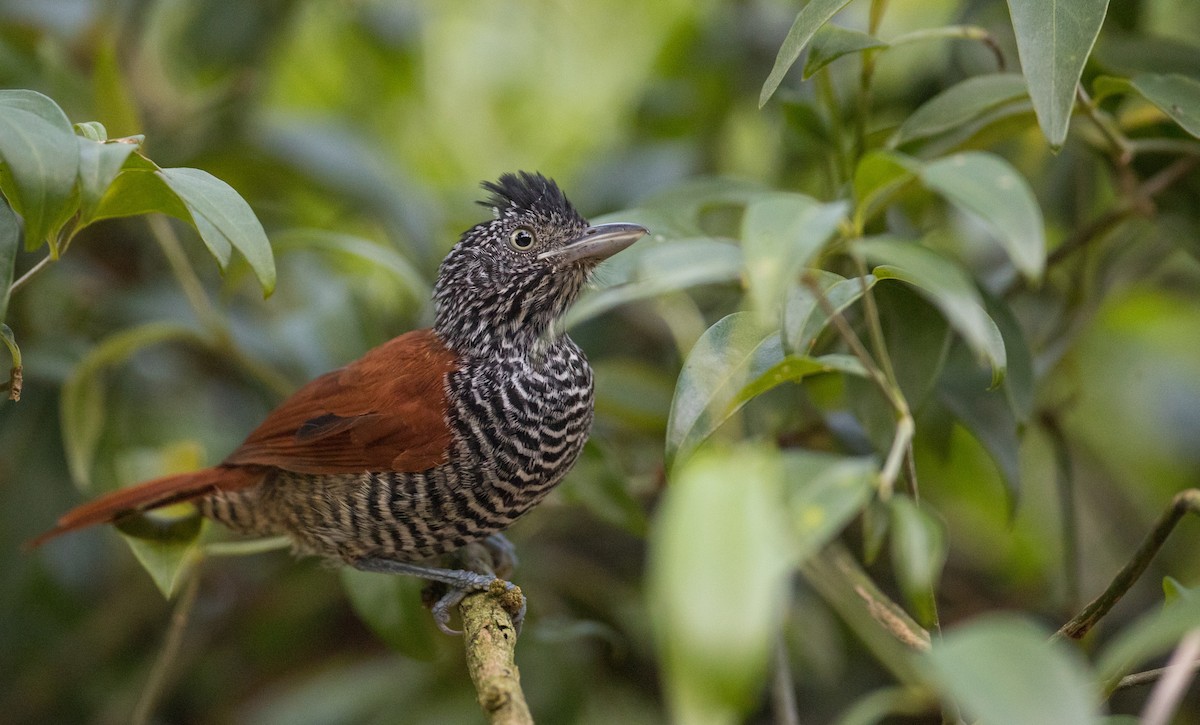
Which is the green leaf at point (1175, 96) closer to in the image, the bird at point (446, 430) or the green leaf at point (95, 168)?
the bird at point (446, 430)

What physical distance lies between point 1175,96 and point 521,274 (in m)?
1.49

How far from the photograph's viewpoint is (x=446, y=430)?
8.39 feet

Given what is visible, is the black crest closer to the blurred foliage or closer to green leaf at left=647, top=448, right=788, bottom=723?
the blurred foliage

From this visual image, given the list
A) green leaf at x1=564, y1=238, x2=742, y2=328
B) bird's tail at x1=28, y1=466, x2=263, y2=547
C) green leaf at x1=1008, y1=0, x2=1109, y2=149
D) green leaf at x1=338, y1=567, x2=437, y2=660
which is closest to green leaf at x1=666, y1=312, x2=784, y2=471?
green leaf at x1=564, y1=238, x2=742, y2=328

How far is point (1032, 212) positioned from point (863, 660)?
3.07m

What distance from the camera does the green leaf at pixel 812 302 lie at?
1612 mm

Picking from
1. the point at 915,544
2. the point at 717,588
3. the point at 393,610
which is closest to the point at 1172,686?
the point at 915,544

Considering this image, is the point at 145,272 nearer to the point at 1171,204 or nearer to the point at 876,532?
the point at 876,532

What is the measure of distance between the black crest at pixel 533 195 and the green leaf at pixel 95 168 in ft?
3.99

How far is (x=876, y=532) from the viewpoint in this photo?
6.76 feet

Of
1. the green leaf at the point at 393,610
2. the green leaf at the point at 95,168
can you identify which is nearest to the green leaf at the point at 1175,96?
the green leaf at the point at 95,168

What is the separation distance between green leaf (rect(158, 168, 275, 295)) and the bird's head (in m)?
1.01

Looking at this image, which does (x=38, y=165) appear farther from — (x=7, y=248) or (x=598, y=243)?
(x=598, y=243)

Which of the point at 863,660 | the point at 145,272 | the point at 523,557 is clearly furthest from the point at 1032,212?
the point at 145,272
